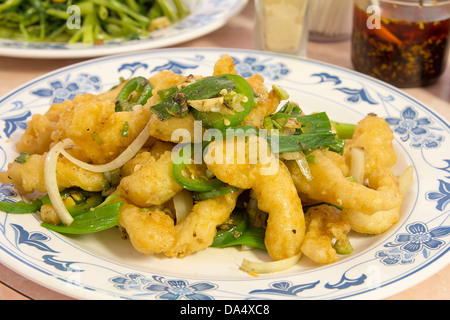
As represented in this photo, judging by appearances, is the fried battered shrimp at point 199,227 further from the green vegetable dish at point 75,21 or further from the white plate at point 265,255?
the green vegetable dish at point 75,21

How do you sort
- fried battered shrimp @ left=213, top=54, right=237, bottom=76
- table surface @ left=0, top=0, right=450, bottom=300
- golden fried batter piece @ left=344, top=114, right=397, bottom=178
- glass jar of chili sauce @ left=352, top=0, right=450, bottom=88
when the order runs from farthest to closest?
1. glass jar of chili sauce @ left=352, top=0, right=450, bottom=88
2. golden fried batter piece @ left=344, top=114, right=397, bottom=178
3. fried battered shrimp @ left=213, top=54, right=237, bottom=76
4. table surface @ left=0, top=0, right=450, bottom=300

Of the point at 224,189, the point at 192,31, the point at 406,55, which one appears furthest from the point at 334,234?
the point at 192,31

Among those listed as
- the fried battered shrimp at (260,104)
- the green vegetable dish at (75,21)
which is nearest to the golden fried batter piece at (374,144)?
the fried battered shrimp at (260,104)

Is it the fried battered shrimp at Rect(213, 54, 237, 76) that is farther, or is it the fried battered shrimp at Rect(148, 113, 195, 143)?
the fried battered shrimp at Rect(213, 54, 237, 76)

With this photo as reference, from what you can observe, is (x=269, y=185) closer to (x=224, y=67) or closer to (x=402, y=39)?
(x=224, y=67)

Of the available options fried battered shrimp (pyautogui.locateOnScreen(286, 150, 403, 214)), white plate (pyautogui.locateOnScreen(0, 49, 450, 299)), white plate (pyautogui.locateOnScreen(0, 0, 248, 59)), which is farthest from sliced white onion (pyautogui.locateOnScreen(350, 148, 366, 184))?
white plate (pyautogui.locateOnScreen(0, 0, 248, 59))

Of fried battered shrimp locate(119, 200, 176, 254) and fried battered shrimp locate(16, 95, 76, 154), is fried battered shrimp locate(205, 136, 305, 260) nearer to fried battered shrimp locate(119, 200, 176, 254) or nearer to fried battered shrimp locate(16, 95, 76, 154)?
fried battered shrimp locate(119, 200, 176, 254)

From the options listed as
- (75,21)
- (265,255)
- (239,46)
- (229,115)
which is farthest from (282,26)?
(265,255)
